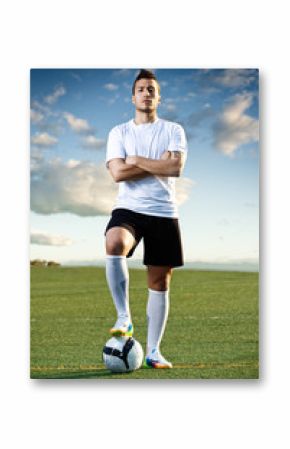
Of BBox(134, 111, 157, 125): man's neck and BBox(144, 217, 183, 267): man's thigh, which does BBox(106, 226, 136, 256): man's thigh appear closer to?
BBox(144, 217, 183, 267): man's thigh

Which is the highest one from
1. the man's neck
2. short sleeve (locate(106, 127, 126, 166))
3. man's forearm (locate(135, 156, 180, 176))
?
the man's neck

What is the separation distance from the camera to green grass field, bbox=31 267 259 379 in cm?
519

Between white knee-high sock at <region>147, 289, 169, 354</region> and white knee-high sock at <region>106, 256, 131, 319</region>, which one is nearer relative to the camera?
white knee-high sock at <region>106, 256, 131, 319</region>

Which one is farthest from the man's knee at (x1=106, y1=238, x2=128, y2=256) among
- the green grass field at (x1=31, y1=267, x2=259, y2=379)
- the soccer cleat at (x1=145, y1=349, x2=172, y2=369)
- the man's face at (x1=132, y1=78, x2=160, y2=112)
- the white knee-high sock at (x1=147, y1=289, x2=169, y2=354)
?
the man's face at (x1=132, y1=78, x2=160, y2=112)

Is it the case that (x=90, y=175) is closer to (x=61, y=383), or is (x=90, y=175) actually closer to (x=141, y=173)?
(x=141, y=173)

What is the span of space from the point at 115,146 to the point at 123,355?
45.6 inches

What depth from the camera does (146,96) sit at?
17.4 ft

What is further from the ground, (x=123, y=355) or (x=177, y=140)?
(x=177, y=140)

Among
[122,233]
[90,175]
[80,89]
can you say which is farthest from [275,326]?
[80,89]

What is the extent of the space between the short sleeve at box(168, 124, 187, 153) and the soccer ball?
42.9 inches

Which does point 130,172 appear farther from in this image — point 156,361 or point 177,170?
point 156,361

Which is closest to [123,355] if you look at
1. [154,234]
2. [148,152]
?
[154,234]

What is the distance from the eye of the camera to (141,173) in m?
5.22

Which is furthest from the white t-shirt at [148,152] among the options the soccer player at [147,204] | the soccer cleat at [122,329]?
the soccer cleat at [122,329]
